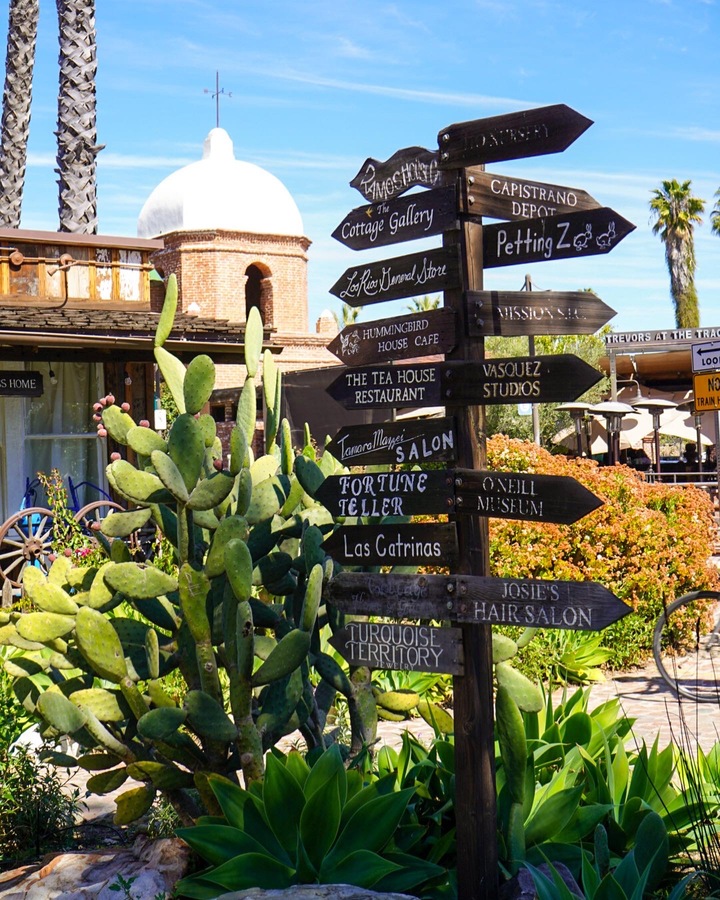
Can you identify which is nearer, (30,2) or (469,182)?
(469,182)

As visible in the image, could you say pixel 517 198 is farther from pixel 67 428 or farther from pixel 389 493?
pixel 67 428

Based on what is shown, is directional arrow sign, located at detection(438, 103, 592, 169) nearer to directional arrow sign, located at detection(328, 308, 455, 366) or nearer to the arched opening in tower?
directional arrow sign, located at detection(328, 308, 455, 366)

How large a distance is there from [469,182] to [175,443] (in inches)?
62.2

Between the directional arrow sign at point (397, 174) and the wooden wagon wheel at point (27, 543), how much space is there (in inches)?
252

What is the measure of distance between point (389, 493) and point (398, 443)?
0.20 meters

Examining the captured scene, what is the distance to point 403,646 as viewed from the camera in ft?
13.2

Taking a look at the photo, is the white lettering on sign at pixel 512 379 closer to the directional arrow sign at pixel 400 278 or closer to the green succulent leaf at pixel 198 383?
the directional arrow sign at pixel 400 278

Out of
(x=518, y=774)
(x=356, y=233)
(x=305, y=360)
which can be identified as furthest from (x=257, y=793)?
(x=305, y=360)

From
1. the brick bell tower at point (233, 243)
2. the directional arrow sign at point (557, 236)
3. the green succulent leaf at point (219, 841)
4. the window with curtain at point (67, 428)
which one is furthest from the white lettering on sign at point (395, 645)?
the brick bell tower at point (233, 243)

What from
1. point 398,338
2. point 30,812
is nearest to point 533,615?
point 398,338

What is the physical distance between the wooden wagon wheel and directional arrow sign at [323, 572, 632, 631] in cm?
642

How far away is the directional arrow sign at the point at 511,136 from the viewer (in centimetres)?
395

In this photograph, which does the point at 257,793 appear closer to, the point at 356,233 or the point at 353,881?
the point at 353,881

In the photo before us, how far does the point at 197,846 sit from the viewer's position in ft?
13.1
